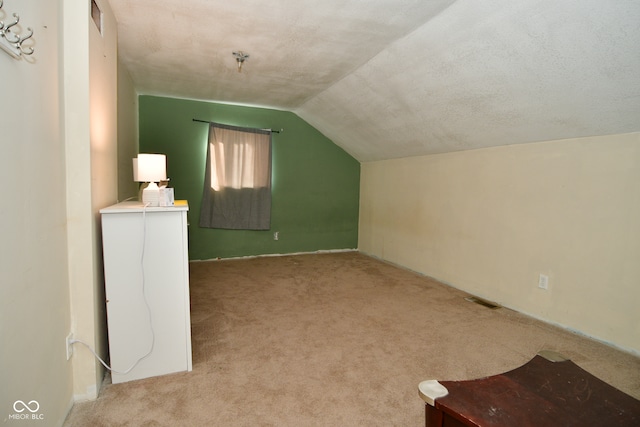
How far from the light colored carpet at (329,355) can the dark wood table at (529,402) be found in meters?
0.66

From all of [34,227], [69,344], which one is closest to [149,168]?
[34,227]

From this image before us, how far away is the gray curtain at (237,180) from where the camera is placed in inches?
178

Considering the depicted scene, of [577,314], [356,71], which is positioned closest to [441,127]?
[356,71]

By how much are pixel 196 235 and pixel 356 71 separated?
3108 mm

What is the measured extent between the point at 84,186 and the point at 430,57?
97.6 inches

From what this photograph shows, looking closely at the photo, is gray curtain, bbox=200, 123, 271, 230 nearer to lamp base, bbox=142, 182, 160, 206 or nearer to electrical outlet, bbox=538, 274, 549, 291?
lamp base, bbox=142, 182, 160, 206

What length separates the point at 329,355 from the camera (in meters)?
2.15

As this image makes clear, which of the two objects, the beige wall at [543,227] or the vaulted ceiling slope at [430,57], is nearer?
the vaulted ceiling slope at [430,57]

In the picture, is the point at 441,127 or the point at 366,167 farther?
the point at 366,167

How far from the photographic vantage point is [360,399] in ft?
5.61

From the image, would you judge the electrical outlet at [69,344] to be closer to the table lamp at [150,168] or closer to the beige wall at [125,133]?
the table lamp at [150,168]

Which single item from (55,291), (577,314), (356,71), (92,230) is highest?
(356,71)

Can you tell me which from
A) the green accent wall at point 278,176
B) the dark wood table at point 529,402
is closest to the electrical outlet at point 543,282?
the dark wood table at point 529,402

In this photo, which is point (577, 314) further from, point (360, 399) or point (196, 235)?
point (196, 235)
